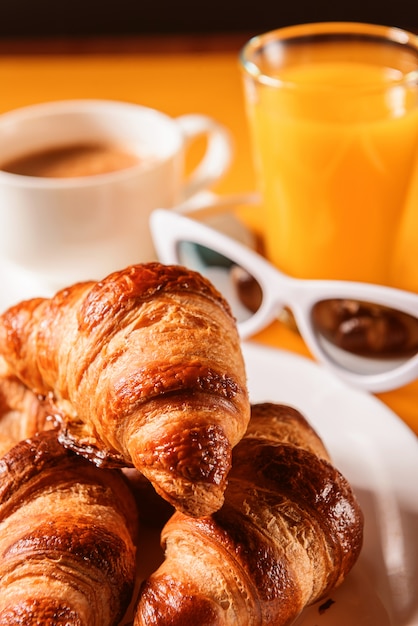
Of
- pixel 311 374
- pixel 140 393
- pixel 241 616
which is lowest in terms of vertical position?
pixel 311 374

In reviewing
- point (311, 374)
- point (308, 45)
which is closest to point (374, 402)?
point (311, 374)

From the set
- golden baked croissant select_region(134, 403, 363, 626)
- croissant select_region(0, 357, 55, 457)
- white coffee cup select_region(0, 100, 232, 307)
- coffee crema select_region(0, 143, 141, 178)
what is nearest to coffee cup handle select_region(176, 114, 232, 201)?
white coffee cup select_region(0, 100, 232, 307)

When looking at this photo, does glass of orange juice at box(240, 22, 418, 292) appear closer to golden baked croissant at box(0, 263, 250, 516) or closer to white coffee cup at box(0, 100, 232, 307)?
white coffee cup at box(0, 100, 232, 307)

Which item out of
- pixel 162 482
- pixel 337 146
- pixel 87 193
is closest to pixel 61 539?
pixel 162 482

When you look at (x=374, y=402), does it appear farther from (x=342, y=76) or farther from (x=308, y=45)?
(x=308, y=45)

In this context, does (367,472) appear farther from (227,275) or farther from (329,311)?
(227,275)

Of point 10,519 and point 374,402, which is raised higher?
point 10,519

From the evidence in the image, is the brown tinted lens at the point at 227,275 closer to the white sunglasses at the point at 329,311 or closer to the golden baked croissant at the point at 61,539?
the white sunglasses at the point at 329,311
